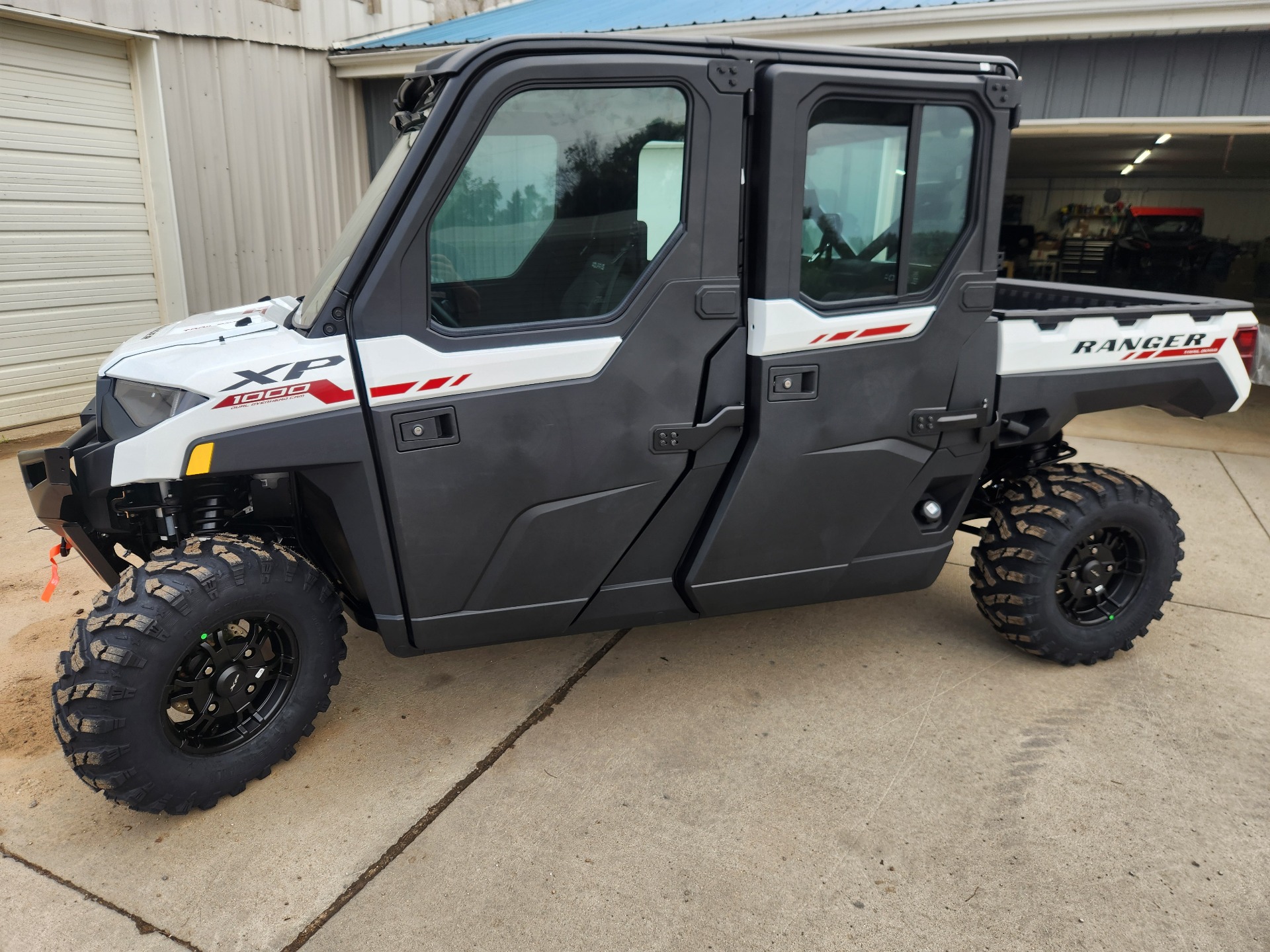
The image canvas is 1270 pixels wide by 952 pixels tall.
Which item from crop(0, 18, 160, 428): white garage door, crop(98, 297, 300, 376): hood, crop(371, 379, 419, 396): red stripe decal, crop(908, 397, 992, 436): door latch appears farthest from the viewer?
crop(0, 18, 160, 428): white garage door

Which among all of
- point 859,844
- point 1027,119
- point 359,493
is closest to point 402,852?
point 359,493

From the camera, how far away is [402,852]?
2605 mm

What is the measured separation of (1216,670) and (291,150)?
28.6 feet

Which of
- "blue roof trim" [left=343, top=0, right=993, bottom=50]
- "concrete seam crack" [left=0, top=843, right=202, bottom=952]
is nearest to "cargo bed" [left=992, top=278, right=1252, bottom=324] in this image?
"blue roof trim" [left=343, top=0, right=993, bottom=50]

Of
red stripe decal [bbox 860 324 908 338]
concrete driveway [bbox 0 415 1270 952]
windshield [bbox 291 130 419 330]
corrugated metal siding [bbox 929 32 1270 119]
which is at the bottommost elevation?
concrete driveway [bbox 0 415 1270 952]

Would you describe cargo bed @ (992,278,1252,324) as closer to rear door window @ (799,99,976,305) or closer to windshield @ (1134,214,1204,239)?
rear door window @ (799,99,976,305)

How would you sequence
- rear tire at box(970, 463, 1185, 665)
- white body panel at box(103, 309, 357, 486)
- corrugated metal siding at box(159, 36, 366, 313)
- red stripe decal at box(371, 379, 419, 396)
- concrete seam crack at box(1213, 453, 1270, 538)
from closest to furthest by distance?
white body panel at box(103, 309, 357, 486) < red stripe decal at box(371, 379, 419, 396) < rear tire at box(970, 463, 1185, 665) < concrete seam crack at box(1213, 453, 1270, 538) < corrugated metal siding at box(159, 36, 366, 313)

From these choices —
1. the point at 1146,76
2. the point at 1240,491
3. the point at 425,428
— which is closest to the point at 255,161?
the point at 425,428

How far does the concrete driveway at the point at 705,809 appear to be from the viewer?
2359mm

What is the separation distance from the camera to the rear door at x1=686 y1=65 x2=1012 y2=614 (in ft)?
9.37

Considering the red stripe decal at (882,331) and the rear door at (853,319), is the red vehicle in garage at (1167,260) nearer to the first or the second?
the rear door at (853,319)

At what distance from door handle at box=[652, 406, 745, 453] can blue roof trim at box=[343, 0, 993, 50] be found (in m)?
4.99

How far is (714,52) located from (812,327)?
35.7 inches

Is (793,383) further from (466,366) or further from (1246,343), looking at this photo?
(1246,343)
